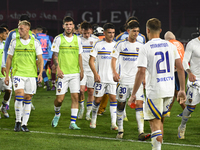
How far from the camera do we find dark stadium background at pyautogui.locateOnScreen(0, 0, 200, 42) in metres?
22.0

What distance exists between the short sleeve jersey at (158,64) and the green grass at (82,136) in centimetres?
161

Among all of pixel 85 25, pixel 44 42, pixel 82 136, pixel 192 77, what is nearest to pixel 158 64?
pixel 192 77

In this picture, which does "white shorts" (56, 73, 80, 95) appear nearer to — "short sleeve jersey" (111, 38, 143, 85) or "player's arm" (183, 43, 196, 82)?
"short sleeve jersey" (111, 38, 143, 85)

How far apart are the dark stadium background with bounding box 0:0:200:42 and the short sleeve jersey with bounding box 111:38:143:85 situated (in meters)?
14.3

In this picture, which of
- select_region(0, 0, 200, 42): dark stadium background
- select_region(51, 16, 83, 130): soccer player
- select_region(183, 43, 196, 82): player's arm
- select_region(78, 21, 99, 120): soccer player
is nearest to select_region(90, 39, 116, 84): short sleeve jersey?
select_region(51, 16, 83, 130): soccer player

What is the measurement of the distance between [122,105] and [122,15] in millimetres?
15945

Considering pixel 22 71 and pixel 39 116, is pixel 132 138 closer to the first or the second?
pixel 22 71

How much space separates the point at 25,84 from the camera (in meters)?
7.79

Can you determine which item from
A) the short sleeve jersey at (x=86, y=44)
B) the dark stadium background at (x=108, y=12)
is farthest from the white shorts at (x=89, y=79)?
the dark stadium background at (x=108, y=12)

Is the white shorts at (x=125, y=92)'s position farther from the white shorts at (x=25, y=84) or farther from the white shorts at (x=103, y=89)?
the white shorts at (x=25, y=84)

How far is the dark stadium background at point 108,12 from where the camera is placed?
72.3 feet

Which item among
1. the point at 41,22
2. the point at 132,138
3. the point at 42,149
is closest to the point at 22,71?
the point at 42,149

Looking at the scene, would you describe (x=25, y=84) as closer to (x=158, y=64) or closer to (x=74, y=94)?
(x=74, y=94)

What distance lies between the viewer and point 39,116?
9.84 meters
